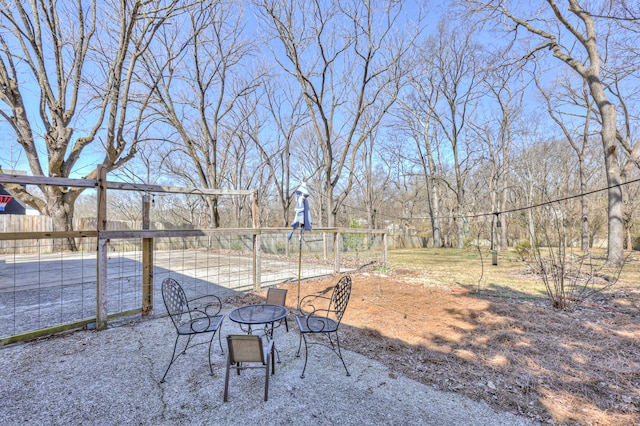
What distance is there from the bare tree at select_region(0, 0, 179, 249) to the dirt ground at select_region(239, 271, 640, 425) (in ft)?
32.4

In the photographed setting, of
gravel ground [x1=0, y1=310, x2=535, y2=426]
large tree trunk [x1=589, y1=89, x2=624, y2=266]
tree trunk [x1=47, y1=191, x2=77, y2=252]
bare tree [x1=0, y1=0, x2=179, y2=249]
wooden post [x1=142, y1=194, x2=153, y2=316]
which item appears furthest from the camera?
tree trunk [x1=47, y1=191, x2=77, y2=252]

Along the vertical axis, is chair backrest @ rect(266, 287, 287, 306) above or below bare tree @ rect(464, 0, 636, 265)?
below

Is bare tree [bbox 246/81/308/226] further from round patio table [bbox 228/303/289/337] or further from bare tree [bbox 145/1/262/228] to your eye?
round patio table [bbox 228/303/289/337]

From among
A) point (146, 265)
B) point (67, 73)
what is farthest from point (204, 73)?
point (146, 265)

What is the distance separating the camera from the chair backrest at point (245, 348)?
2.07 m

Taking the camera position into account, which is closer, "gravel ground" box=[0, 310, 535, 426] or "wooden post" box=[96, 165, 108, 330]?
"gravel ground" box=[0, 310, 535, 426]

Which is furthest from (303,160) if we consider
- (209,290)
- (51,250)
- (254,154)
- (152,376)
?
(152,376)

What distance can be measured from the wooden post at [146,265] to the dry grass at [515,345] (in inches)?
89.9

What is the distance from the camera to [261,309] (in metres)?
3.02

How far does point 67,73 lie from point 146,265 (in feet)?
37.6

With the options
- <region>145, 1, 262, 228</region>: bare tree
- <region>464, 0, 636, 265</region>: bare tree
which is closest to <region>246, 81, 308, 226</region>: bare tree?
<region>145, 1, 262, 228</region>: bare tree

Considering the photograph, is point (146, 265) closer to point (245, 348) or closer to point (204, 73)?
point (245, 348)

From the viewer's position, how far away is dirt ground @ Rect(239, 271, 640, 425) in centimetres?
225

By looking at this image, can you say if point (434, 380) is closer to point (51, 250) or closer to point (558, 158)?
point (51, 250)
